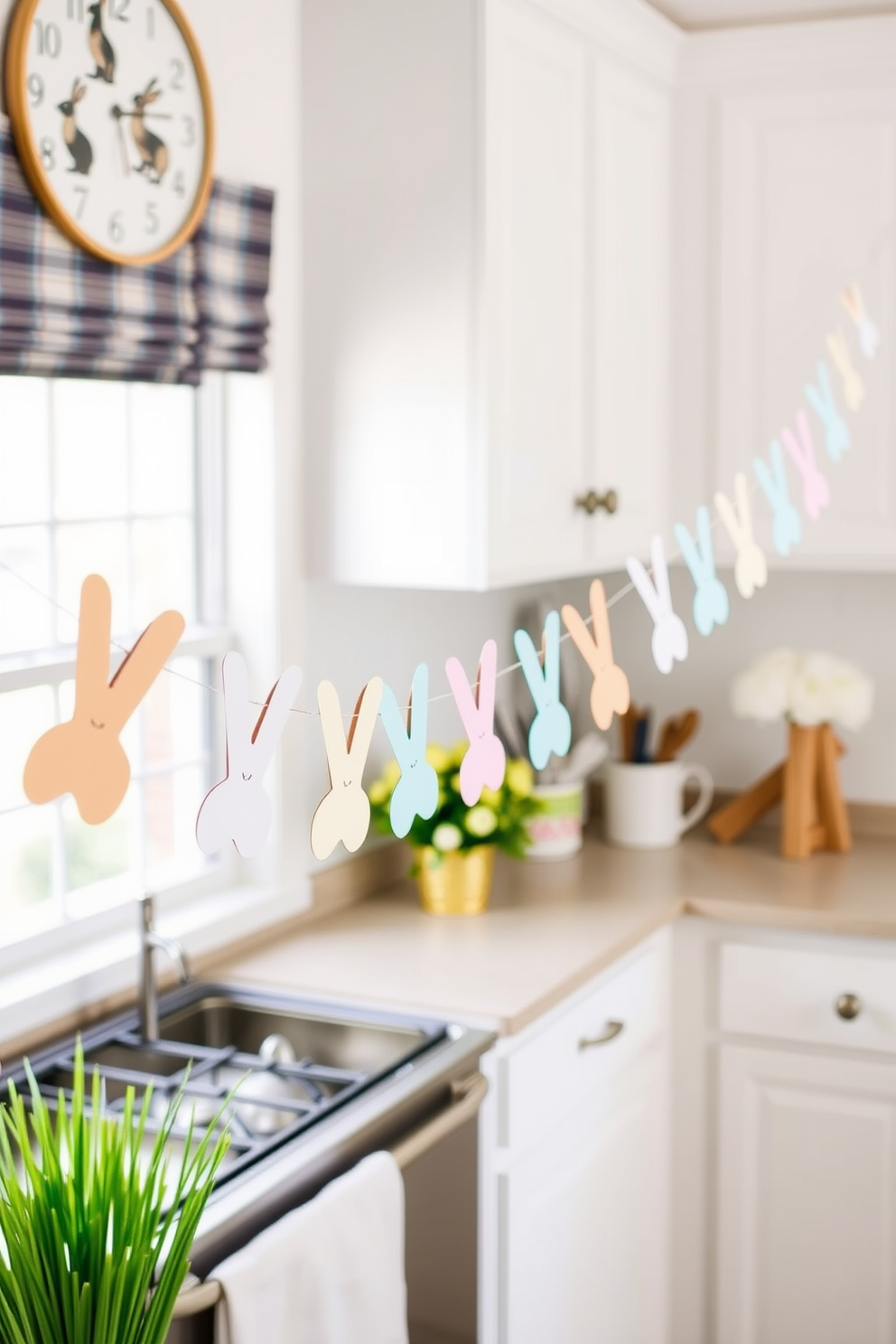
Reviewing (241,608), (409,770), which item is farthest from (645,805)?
(409,770)

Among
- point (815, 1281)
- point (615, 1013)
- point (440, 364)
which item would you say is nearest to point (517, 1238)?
point (615, 1013)

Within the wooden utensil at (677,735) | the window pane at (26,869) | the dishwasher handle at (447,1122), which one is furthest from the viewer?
the window pane at (26,869)

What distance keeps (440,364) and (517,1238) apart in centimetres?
125

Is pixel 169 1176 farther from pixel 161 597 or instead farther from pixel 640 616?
pixel 640 616

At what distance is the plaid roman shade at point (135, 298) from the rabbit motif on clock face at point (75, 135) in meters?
0.09

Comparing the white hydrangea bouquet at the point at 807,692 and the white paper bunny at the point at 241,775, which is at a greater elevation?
the white paper bunny at the point at 241,775

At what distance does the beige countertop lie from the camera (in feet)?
7.27

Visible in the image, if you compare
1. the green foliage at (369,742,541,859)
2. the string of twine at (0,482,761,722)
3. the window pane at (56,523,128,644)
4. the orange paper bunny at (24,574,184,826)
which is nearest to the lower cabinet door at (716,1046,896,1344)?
the green foliage at (369,742,541,859)

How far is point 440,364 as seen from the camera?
7.76 ft

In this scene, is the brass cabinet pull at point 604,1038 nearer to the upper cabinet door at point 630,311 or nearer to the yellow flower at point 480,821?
the yellow flower at point 480,821

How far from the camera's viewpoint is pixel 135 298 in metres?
2.03

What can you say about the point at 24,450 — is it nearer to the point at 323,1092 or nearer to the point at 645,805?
the point at 323,1092

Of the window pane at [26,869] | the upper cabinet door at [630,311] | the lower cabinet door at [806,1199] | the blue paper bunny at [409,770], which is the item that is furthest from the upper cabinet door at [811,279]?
the window pane at [26,869]

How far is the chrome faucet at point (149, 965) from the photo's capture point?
2.03 meters
